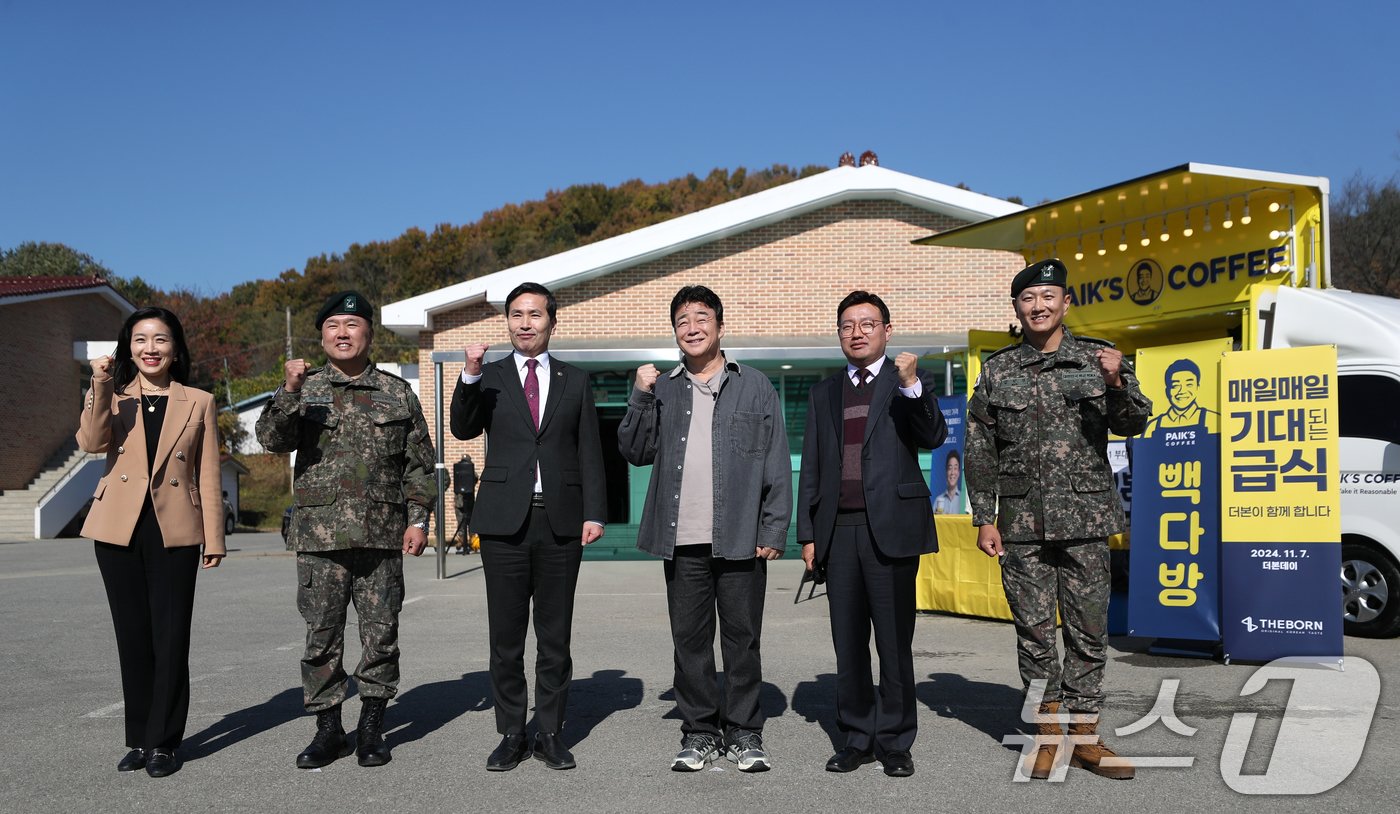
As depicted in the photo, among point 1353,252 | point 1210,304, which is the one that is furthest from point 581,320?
point 1353,252

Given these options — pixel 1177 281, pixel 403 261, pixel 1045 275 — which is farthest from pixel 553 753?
pixel 403 261

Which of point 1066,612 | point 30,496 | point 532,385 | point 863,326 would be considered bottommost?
point 30,496

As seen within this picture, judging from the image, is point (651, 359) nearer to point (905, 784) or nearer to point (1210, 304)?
point (1210, 304)

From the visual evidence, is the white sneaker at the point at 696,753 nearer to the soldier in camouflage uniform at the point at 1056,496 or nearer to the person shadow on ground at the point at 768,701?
the person shadow on ground at the point at 768,701

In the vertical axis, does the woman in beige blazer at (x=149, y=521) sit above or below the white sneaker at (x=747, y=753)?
above

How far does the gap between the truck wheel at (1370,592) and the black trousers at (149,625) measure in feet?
27.4

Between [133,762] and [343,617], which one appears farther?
[343,617]

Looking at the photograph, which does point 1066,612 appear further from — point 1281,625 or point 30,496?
point 30,496

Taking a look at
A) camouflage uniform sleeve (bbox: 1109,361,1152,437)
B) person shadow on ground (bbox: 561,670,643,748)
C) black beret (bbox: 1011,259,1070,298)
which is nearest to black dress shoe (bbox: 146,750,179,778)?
person shadow on ground (bbox: 561,670,643,748)

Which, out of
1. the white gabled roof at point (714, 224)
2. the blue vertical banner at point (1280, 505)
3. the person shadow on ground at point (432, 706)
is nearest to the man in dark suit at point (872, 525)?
the person shadow on ground at point (432, 706)

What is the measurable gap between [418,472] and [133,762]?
183 cm

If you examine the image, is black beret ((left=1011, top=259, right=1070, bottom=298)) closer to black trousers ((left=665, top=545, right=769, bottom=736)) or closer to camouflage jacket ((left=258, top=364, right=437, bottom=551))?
black trousers ((left=665, top=545, right=769, bottom=736))

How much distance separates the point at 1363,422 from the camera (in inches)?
363

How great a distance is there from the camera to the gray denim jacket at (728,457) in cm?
521
